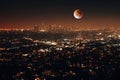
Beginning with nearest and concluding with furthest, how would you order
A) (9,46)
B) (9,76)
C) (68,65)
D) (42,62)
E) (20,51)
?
(9,76), (68,65), (42,62), (20,51), (9,46)

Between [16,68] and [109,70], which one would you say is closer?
[109,70]

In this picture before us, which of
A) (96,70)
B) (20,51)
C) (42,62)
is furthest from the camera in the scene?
(20,51)

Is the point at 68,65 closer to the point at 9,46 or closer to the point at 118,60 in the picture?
the point at 118,60

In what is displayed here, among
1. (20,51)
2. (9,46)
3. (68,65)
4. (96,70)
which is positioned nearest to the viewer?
(96,70)

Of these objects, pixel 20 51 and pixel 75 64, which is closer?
pixel 75 64

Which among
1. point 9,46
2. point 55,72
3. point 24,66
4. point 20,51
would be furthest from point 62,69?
point 9,46

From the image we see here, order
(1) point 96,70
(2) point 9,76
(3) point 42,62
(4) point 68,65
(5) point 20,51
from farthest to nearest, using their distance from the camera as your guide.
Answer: (5) point 20,51
(3) point 42,62
(4) point 68,65
(1) point 96,70
(2) point 9,76

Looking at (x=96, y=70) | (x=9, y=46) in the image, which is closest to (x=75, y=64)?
(x=96, y=70)

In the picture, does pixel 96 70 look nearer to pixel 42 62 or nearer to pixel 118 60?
pixel 118 60
